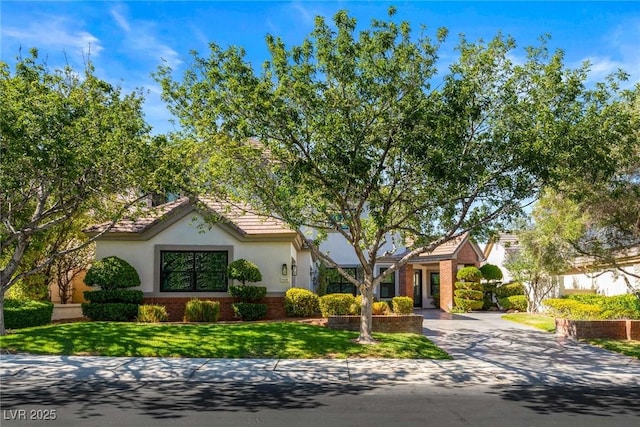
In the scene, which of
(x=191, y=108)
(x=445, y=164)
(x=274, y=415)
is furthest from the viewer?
(x=191, y=108)

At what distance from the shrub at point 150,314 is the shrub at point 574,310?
47.4ft

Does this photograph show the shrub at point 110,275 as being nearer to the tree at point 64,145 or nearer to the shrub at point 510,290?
the tree at point 64,145

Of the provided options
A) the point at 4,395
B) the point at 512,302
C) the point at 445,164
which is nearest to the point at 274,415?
the point at 4,395

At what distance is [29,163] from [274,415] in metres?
9.24

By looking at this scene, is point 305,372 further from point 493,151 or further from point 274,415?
point 493,151

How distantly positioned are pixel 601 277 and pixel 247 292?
1777cm

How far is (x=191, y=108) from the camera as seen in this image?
43.2 ft

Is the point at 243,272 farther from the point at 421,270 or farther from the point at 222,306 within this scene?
the point at 421,270

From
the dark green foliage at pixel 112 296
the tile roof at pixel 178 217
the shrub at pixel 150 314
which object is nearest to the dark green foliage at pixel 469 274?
the tile roof at pixel 178 217

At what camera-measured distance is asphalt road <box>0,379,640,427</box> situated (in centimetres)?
764

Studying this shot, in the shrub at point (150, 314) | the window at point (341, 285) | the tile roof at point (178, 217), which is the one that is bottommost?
the shrub at point (150, 314)

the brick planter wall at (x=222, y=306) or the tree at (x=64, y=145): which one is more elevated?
the tree at (x=64, y=145)

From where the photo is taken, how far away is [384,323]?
1709cm

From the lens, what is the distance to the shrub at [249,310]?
62.5 feet
